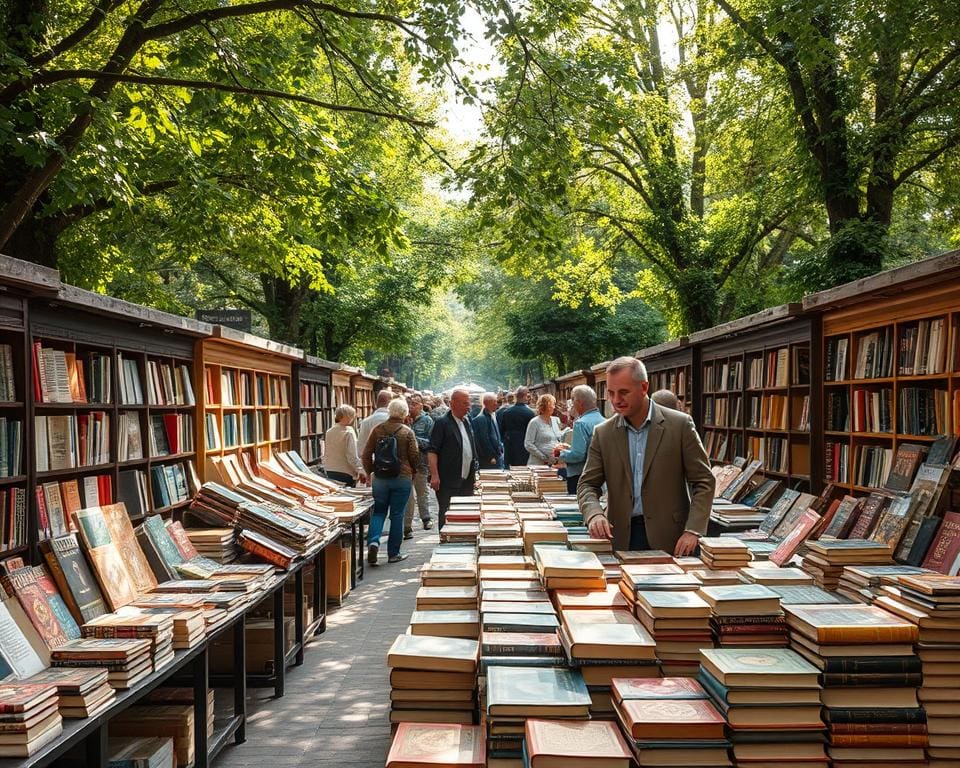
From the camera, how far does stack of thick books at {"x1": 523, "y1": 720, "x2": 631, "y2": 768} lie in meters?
2.05

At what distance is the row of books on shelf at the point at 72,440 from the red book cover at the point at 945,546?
5204 mm

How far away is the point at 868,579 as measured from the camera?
3.07 m

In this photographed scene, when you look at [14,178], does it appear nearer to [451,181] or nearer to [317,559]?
[451,181]

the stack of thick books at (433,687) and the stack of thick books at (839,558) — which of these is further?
the stack of thick books at (839,558)

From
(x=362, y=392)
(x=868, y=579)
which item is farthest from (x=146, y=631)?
(x=362, y=392)

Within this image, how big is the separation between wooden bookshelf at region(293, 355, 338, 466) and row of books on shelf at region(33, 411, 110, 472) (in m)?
6.47

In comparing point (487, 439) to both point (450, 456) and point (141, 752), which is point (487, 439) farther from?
point (141, 752)

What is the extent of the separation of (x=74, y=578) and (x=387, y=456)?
5808 millimetres

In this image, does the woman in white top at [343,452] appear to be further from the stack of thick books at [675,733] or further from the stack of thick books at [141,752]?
the stack of thick books at [675,733]

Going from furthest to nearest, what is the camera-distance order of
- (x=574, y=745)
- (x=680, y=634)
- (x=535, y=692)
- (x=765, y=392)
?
1. (x=765, y=392)
2. (x=680, y=634)
3. (x=535, y=692)
4. (x=574, y=745)

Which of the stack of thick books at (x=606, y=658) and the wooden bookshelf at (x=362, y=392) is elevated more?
the wooden bookshelf at (x=362, y=392)

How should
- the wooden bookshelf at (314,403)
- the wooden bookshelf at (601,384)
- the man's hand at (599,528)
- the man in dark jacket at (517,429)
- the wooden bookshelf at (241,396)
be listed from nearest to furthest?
the man's hand at (599,528) → the wooden bookshelf at (241,396) → the man in dark jacket at (517,429) → the wooden bookshelf at (314,403) → the wooden bookshelf at (601,384)

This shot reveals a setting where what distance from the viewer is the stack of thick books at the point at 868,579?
2.93 meters

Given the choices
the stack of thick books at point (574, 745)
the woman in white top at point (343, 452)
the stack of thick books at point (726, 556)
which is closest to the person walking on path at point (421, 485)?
the woman in white top at point (343, 452)
